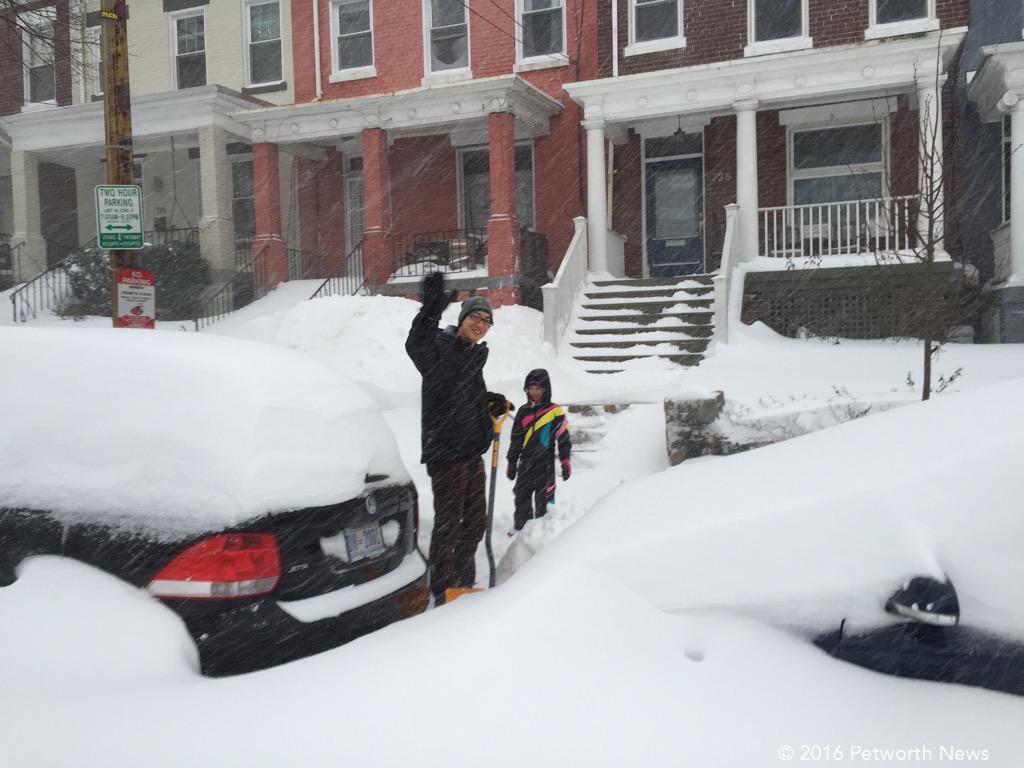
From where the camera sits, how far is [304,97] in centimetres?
1752

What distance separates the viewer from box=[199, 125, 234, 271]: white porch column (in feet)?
53.3

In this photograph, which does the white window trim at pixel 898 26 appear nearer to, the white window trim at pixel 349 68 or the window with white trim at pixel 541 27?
the window with white trim at pixel 541 27

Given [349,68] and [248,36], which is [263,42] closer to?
[248,36]

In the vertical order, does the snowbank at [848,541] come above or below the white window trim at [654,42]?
below

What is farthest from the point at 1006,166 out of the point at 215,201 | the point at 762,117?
the point at 215,201

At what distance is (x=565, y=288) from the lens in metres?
13.0

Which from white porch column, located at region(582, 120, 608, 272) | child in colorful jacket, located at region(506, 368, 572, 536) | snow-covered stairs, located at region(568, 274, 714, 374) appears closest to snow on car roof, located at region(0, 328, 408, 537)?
child in colorful jacket, located at region(506, 368, 572, 536)

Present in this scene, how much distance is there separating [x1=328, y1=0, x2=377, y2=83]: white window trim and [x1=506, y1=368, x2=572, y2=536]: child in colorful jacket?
1281cm

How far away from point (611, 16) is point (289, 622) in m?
14.6

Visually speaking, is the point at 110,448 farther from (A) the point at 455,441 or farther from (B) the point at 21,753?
(A) the point at 455,441

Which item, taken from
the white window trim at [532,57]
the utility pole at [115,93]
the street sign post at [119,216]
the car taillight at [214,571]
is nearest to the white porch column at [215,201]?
the white window trim at [532,57]

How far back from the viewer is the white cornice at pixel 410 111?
14.3 m

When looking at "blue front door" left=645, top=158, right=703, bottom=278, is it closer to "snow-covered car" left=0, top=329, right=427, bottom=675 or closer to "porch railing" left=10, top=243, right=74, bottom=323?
"porch railing" left=10, top=243, right=74, bottom=323

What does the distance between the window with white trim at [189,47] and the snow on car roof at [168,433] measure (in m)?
17.2
